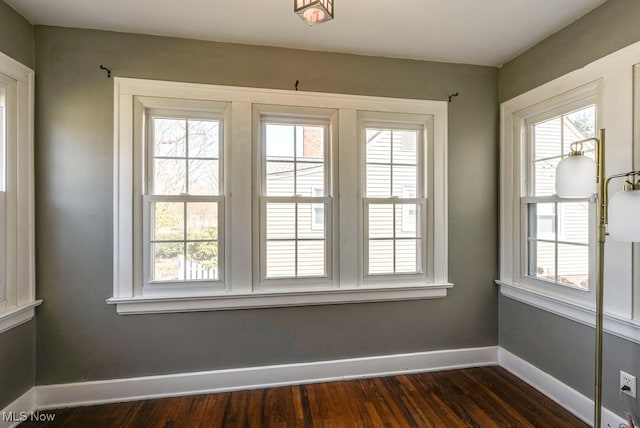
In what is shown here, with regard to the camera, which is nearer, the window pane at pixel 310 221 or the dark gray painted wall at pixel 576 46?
the dark gray painted wall at pixel 576 46

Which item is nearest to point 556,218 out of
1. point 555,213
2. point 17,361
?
point 555,213

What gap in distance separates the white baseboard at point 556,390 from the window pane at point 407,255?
1.07 m

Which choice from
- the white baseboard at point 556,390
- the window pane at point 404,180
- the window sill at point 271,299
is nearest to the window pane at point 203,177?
the window sill at point 271,299

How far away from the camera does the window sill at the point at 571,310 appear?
5.69 ft

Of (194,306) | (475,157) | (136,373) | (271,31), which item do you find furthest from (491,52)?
(136,373)

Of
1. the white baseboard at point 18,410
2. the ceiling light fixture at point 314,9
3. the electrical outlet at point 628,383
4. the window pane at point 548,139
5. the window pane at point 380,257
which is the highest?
the ceiling light fixture at point 314,9

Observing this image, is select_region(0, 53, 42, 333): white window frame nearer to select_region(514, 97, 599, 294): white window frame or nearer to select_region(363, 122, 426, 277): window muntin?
select_region(363, 122, 426, 277): window muntin

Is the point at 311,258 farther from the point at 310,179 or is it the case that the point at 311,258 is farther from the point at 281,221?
the point at 310,179

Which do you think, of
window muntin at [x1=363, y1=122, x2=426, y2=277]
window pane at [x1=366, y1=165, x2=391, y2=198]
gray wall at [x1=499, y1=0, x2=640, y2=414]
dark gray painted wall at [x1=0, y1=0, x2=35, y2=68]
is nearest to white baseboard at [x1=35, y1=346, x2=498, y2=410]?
gray wall at [x1=499, y1=0, x2=640, y2=414]

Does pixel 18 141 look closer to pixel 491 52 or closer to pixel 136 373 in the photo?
pixel 136 373

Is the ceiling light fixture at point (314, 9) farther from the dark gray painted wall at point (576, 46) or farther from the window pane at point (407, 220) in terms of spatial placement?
the dark gray painted wall at point (576, 46)

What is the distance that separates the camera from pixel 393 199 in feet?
8.33

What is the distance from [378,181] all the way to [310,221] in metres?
0.65

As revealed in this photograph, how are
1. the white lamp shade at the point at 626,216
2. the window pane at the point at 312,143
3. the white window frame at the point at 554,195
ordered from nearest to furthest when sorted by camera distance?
the white lamp shade at the point at 626,216 → the white window frame at the point at 554,195 → the window pane at the point at 312,143
